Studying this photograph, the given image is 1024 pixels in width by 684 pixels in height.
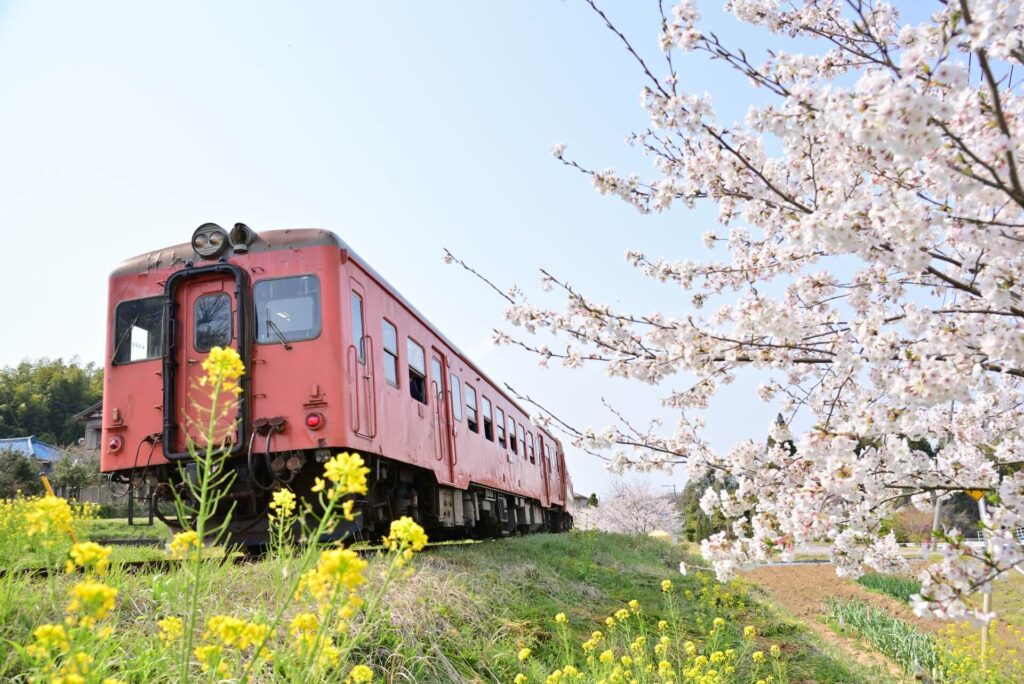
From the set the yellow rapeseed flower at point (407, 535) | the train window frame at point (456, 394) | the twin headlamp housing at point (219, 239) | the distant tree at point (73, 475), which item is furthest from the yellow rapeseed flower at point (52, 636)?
the distant tree at point (73, 475)

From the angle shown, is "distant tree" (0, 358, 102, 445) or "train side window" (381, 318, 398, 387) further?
"distant tree" (0, 358, 102, 445)

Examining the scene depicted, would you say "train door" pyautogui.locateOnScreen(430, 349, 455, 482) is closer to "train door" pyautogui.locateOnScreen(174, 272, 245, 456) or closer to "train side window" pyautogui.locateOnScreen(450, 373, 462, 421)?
"train side window" pyautogui.locateOnScreen(450, 373, 462, 421)

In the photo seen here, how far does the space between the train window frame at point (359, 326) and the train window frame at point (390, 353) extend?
1.50ft

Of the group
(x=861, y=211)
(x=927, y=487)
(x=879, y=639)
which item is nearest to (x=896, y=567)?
(x=927, y=487)

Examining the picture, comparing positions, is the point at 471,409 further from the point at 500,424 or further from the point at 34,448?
the point at 34,448

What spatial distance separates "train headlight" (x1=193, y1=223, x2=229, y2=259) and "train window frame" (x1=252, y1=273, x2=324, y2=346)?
44cm

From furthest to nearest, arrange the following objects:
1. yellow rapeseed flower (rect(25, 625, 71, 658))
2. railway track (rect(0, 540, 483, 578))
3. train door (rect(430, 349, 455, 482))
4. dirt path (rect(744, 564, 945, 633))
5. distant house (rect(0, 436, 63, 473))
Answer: distant house (rect(0, 436, 63, 473))
dirt path (rect(744, 564, 945, 633))
train door (rect(430, 349, 455, 482))
railway track (rect(0, 540, 483, 578))
yellow rapeseed flower (rect(25, 625, 71, 658))

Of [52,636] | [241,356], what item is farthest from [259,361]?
Result: [52,636]

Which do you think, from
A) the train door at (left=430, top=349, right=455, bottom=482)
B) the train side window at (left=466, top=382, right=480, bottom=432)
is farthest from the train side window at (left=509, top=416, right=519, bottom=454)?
the train door at (left=430, top=349, right=455, bottom=482)

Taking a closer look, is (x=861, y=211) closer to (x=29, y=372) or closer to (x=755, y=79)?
(x=755, y=79)

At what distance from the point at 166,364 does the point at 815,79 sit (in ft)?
16.3

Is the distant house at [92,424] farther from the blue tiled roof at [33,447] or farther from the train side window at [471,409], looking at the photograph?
the train side window at [471,409]

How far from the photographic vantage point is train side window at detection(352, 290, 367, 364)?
20.0ft

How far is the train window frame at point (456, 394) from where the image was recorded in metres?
8.96
